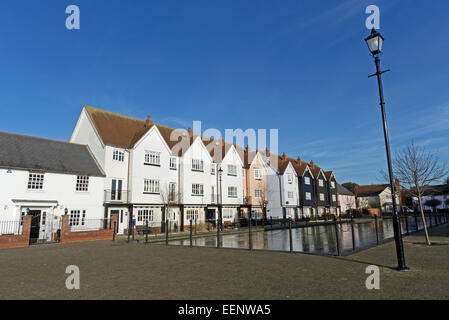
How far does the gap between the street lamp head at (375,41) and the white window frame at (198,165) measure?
27.7m

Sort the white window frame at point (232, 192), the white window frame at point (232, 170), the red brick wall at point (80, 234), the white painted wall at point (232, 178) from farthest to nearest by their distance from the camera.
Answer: the white window frame at point (232, 170), the white window frame at point (232, 192), the white painted wall at point (232, 178), the red brick wall at point (80, 234)

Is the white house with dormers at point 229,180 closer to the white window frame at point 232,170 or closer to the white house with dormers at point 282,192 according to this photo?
the white window frame at point 232,170

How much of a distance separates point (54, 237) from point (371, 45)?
80.3 feet

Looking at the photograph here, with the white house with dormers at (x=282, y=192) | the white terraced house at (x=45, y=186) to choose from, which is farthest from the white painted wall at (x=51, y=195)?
the white house with dormers at (x=282, y=192)

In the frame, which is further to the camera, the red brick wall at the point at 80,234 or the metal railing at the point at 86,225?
the metal railing at the point at 86,225

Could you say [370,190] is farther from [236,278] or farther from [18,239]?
[236,278]

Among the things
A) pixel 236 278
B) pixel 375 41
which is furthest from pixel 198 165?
pixel 236 278

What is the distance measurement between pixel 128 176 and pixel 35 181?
818 centimetres

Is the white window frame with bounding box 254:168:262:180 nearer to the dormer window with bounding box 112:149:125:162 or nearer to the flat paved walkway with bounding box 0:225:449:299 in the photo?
the dormer window with bounding box 112:149:125:162

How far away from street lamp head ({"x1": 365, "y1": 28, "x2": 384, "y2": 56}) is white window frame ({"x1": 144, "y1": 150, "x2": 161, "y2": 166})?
25502 mm

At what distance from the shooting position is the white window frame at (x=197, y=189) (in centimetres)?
3500

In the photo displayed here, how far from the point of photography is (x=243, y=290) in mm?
6348
